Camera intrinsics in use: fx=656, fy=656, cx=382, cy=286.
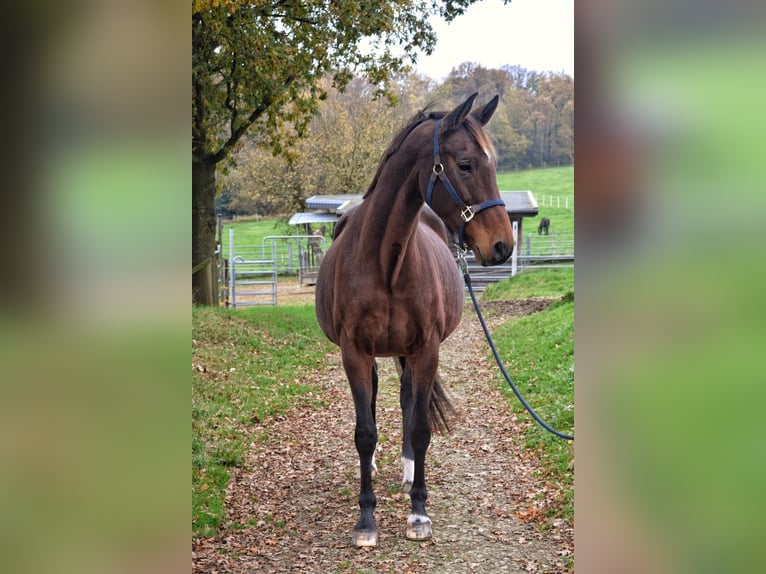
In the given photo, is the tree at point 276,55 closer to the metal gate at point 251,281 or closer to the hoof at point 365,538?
the metal gate at point 251,281

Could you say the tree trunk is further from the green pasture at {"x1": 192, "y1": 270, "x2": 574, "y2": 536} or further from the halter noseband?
the halter noseband

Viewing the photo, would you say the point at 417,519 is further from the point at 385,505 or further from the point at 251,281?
the point at 251,281

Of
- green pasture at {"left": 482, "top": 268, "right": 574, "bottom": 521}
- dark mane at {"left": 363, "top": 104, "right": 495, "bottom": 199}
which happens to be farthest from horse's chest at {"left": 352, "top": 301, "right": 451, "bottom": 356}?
green pasture at {"left": 482, "top": 268, "right": 574, "bottom": 521}

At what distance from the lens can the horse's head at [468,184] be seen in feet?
10.6

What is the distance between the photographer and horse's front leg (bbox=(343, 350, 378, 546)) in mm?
3924

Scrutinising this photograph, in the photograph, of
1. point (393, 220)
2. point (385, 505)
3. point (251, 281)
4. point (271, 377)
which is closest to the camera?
point (393, 220)

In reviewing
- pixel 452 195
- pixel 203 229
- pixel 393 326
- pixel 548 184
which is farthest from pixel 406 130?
pixel 548 184

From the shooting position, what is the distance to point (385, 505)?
4.51 m

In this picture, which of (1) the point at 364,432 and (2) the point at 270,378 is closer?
(1) the point at 364,432

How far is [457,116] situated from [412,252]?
86cm
